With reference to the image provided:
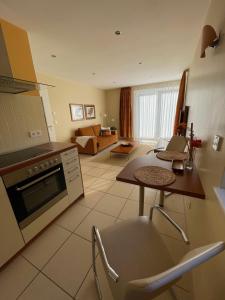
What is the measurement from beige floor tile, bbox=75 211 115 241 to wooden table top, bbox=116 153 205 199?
86 centimetres

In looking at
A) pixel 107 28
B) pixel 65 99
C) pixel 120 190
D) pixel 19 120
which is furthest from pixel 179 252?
pixel 65 99

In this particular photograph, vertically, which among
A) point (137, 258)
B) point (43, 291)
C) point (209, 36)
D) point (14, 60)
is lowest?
point (43, 291)

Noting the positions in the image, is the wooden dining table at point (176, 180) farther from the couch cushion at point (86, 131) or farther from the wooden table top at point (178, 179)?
the couch cushion at point (86, 131)

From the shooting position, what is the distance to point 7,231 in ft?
3.81

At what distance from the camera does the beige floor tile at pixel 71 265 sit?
110cm

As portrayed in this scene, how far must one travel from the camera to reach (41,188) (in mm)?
1435

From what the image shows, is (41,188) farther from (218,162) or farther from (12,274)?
(218,162)

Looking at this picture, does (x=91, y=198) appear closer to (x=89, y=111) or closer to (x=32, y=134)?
(x=32, y=134)

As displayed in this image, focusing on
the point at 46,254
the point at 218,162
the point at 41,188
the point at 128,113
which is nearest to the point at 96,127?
the point at 128,113

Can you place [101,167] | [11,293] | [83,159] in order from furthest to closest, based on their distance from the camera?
[83,159], [101,167], [11,293]

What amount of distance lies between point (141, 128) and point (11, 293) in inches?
233

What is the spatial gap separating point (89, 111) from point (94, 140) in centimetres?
176

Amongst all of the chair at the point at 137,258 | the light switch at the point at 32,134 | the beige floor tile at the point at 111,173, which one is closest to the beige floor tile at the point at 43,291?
the chair at the point at 137,258

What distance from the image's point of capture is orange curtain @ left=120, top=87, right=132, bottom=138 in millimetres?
5688
